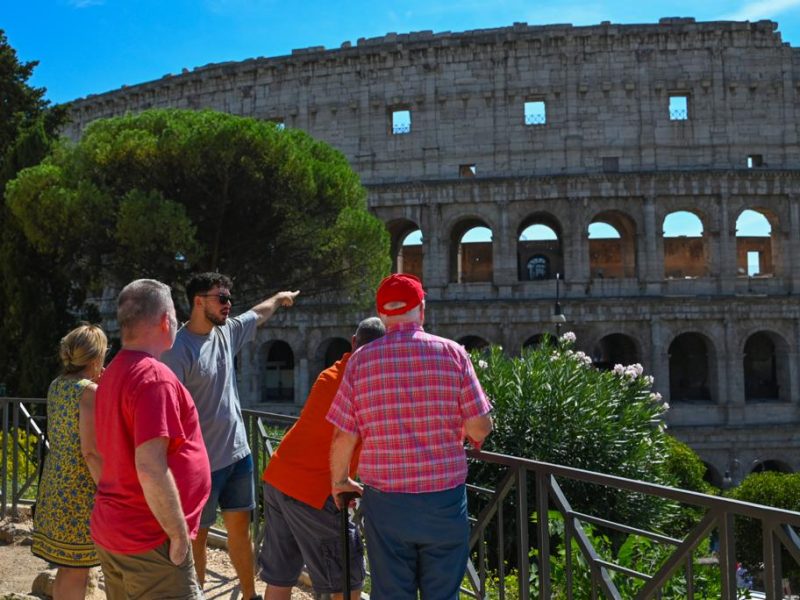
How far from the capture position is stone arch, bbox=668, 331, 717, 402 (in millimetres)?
27219

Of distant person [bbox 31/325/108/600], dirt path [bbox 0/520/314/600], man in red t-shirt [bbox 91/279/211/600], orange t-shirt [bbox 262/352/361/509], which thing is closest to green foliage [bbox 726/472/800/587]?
dirt path [bbox 0/520/314/600]

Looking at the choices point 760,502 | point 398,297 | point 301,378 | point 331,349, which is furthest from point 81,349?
point 331,349

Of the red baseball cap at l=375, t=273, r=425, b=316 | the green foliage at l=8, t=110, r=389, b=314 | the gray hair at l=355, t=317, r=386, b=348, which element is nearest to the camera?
the red baseball cap at l=375, t=273, r=425, b=316

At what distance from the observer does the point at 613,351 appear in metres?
28.1

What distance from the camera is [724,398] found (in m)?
23.3

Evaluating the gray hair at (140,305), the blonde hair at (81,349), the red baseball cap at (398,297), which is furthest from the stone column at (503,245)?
the gray hair at (140,305)

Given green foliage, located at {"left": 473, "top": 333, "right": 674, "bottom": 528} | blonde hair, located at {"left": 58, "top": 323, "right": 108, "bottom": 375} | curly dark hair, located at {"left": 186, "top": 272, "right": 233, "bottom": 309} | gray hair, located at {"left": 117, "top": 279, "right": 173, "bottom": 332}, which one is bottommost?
green foliage, located at {"left": 473, "top": 333, "right": 674, "bottom": 528}

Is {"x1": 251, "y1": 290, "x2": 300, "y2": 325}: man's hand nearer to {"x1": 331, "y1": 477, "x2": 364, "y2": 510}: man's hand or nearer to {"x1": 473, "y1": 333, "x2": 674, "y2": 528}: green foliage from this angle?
{"x1": 331, "y1": 477, "x2": 364, "y2": 510}: man's hand

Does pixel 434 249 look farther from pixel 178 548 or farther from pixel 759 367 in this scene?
pixel 178 548

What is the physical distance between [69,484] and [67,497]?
65mm

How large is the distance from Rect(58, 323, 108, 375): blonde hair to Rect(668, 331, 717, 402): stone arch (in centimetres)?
2597

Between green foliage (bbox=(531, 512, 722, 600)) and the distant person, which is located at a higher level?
the distant person

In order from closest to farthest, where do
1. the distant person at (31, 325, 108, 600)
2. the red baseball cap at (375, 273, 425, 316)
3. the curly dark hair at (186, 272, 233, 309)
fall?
the red baseball cap at (375, 273, 425, 316) < the distant person at (31, 325, 108, 600) < the curly dark hair at (186, 272, 233, 309)

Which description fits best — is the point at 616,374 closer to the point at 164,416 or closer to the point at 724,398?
the point at 164,416
